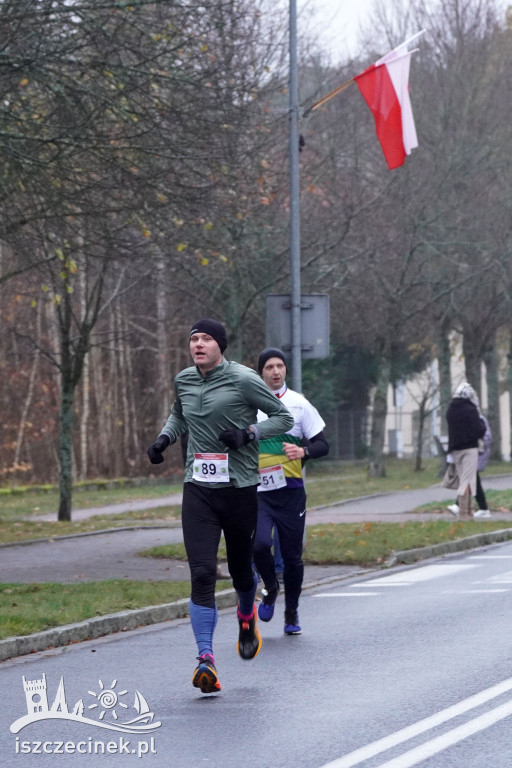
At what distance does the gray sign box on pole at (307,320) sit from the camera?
15.2m

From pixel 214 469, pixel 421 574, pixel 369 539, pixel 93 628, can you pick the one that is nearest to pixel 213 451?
pixel 214 469

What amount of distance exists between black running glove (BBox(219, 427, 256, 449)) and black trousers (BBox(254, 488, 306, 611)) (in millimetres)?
2176

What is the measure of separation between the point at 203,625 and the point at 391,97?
1114 centimetres

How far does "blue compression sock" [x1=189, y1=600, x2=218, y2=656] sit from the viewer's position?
757cm

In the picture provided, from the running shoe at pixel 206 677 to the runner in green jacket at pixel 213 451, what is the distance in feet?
0.55

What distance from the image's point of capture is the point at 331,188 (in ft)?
92.6

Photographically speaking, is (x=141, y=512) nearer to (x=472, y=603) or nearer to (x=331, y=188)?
(x=331, y=188)

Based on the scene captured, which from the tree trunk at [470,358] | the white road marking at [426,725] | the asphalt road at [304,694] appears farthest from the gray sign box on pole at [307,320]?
the tree trunk at [470,358]

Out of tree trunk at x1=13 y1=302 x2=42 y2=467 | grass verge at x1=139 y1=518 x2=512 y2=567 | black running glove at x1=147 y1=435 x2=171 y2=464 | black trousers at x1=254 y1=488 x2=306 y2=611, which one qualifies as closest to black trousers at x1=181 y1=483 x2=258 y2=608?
black running glove at x1=147 y1=435 x2=171 y2=464

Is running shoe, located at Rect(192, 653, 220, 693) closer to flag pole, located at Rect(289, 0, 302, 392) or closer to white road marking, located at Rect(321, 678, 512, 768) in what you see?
white road marking, located at Rect(321, 678, 512, 768)

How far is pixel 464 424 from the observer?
19766 mm

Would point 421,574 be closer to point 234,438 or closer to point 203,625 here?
point 203,625

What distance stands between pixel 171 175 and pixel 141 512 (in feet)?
35.8

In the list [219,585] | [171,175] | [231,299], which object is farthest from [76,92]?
[231,299]
